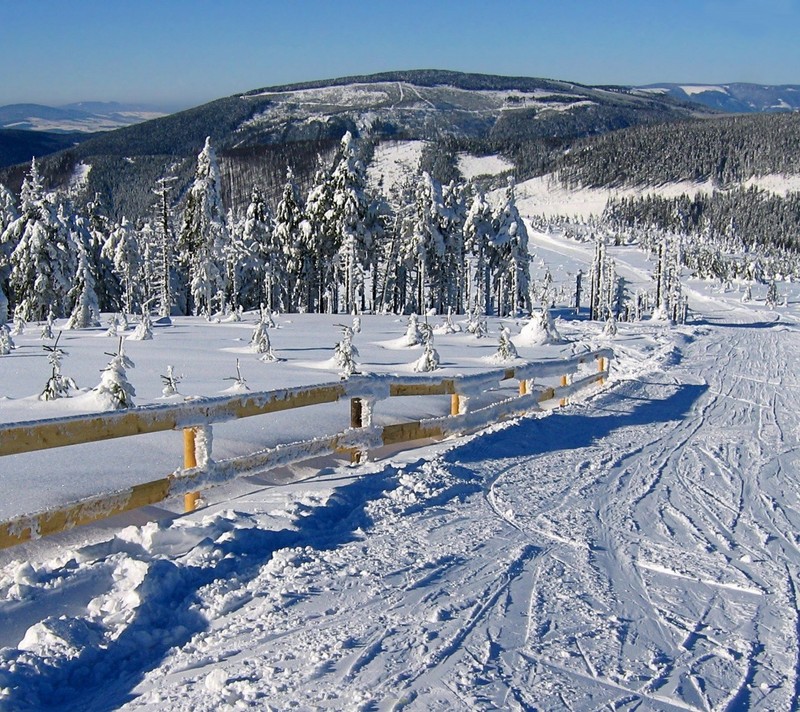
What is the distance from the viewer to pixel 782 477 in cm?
771

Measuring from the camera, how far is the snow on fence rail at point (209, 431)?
4574 mm

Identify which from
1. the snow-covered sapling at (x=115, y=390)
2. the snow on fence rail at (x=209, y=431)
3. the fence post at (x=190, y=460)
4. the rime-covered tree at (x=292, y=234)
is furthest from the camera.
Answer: the rime-covered tree at (x=292, y=234)

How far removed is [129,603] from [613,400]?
1066cm

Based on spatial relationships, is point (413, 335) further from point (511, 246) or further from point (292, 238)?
point (511, 246)

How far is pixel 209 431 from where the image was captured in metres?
5.91

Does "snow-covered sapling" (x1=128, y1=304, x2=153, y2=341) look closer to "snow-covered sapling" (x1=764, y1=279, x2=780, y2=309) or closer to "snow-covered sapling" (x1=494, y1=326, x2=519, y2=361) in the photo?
"snow-covered sapling" (x1=494, y1=326, x2=519, y2=361)

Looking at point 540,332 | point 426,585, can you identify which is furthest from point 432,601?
point 540,332

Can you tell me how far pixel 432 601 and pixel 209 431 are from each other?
102 inches

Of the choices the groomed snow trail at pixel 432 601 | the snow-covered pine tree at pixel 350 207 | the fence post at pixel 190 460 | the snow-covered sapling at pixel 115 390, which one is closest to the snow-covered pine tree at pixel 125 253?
A: the snow-covered pine tree at pixel 350 207

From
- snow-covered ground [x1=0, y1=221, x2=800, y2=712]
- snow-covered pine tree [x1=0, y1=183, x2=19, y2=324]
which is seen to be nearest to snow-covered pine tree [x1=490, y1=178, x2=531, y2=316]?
snow-covered pine tree [x1=0, y1=183, x2=19, y2=324]

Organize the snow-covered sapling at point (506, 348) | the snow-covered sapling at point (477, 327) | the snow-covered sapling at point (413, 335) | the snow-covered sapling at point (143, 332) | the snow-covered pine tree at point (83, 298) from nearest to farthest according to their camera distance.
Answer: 1. the snow-covered sapling at point (506, 348)
2. the snow-covered sapling at point (143, 332)
3. the snow-covered sapling at point (413, 335)
4. the snow-covered pine tree at point (83, 298)
5. the snow-covered sapling at point (477, 327)

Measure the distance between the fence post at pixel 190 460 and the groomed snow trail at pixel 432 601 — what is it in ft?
1.08

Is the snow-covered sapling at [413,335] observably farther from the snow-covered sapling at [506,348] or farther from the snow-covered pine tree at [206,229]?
the snow-covered pine tree at [206,229]

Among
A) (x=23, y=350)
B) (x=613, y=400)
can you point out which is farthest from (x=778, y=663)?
(x=23, y=350)
